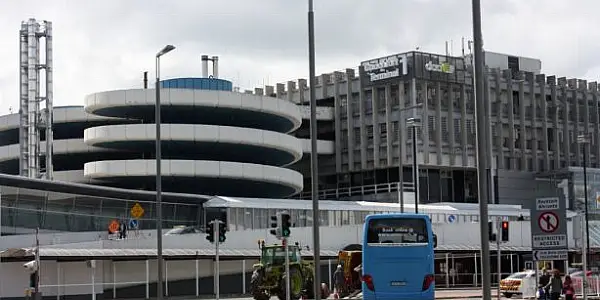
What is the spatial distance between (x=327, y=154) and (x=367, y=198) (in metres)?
7.05

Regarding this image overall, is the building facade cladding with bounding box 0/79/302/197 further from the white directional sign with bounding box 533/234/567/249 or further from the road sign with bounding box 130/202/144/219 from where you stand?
the white directional sign with bounding box 533/234/567/249

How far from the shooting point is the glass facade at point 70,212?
6350 cm

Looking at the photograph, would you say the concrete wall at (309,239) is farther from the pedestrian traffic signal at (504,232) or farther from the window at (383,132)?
the window at (383,132)

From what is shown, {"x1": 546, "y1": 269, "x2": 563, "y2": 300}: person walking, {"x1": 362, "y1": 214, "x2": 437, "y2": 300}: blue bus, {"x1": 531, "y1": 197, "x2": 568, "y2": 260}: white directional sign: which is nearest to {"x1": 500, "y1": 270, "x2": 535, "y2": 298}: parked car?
{"x1": 546, "y1": 269, "x2": 563, "y2": 300}: person walking

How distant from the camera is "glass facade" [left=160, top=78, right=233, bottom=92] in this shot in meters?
91.0

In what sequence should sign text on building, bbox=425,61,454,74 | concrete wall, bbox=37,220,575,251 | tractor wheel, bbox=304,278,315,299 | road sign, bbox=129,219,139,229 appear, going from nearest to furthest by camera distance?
tractor wheel, bbox=304,278,315,299 → concrete wall, bbox=37,220,575,251 → road sign, bbox=129,219,139,229 → sign text on building, bbox=425,61,454,74

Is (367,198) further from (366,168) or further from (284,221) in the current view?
(284,221)

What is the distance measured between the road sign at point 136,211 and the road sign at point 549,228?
46.3 metres

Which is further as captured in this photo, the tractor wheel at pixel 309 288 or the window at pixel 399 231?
the tractor wheel at pixel 309 288

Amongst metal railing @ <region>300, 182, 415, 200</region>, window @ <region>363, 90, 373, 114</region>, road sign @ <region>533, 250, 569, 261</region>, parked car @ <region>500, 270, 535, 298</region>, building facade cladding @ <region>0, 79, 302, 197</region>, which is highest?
window @ <region>363, 90, 373, 114</region>

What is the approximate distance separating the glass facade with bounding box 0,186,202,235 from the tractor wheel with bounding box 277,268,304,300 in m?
24.9

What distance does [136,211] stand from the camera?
70812 millimetres

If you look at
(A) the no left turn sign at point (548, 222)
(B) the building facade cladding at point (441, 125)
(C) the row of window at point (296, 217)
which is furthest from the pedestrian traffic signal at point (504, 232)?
(B) the building facade cladding at point (441, 125)

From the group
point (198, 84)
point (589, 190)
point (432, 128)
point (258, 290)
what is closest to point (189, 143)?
point (198, 84)
